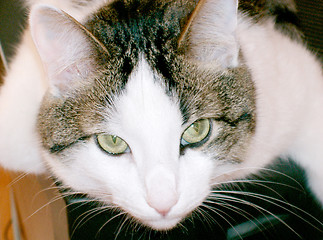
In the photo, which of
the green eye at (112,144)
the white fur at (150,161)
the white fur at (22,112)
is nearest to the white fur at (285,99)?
the white fur at (150,161)

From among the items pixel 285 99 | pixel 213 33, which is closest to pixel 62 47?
pixel 213 33

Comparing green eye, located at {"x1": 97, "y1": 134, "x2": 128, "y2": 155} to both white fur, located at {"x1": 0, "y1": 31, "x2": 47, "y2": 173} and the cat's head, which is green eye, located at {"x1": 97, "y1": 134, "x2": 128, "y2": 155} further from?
white fur, located at {"x1": 0, "y1": 31, "x2": 47, "y2": 173}

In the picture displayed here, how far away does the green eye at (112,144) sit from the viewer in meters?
0.81

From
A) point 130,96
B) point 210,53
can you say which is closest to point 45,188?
Answer: point 130,96

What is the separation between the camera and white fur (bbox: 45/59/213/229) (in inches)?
28.9

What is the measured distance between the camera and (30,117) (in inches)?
40.5

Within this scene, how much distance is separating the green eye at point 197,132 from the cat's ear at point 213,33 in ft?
0.45

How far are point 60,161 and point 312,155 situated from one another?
2.29 feet

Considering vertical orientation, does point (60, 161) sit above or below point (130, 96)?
below

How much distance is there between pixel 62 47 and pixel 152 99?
212 mm

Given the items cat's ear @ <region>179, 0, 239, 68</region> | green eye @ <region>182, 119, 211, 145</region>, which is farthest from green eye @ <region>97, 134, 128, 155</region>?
cat's ear @ <region>179, 0, 239, 68</region>

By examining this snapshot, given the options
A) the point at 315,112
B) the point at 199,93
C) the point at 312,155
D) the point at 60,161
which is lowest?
the point at 312,155

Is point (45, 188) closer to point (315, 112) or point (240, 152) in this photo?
point (240, 152)

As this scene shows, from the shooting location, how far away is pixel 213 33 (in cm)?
79
